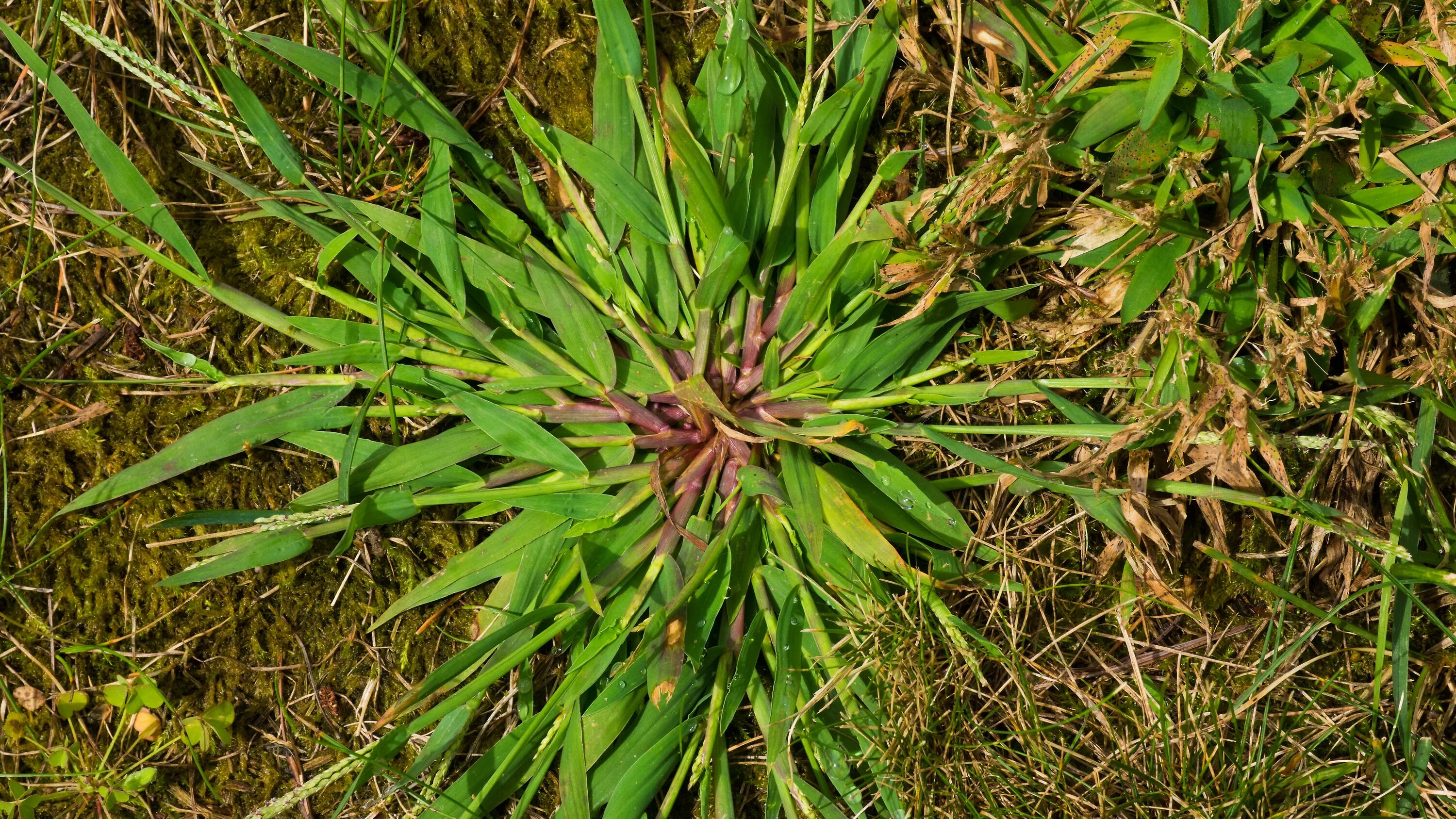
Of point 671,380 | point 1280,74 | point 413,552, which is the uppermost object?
point 1280,74

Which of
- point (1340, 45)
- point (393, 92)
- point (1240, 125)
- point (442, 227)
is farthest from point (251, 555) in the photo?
point (1340, 45)

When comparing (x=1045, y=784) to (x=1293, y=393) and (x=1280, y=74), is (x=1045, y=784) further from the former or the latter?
(x=1280, y=74)

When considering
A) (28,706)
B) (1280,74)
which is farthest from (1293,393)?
(28,706)

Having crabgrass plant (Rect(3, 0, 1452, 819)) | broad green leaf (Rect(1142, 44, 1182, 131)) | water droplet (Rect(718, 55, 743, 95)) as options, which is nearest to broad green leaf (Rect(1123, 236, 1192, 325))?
crabgrass plant (Rect(3, 0, 1452, 819))

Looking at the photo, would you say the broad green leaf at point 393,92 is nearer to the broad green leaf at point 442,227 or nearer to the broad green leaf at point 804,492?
the broad green leaf at point 442,227

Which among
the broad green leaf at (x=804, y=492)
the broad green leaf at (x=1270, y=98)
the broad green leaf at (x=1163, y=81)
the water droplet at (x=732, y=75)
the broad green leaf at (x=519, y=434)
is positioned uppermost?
the water droplet at (x=732, y=75)

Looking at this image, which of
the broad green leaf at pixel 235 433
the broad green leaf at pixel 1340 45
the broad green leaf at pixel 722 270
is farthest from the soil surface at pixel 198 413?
the broad green leaf at pixel 1340 45

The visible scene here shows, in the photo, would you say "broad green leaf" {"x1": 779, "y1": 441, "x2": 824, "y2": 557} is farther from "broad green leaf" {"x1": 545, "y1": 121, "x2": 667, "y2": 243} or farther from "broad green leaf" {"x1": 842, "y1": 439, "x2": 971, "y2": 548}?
"broad green leaf" {"x1": 545, "y1": 121, "x2": 667, "y2": 243}
